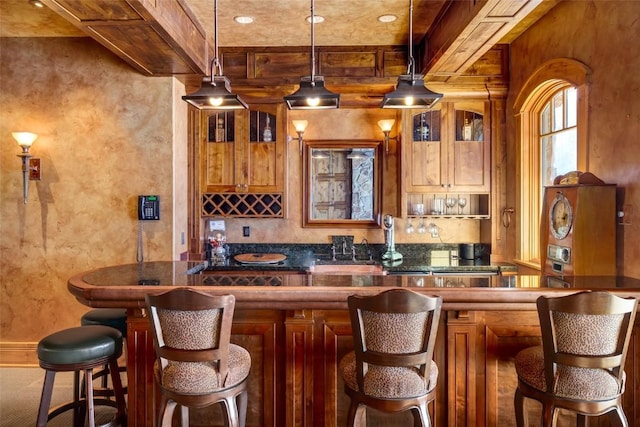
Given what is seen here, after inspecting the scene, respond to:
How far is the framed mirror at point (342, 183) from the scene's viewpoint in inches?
185

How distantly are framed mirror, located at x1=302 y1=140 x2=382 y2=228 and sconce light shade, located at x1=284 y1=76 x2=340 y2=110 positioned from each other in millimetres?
2029

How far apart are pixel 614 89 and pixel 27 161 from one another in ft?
15.7

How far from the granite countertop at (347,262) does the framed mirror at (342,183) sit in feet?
1.07

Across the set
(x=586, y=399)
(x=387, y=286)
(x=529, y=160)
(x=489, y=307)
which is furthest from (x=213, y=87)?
(x=529, y=160)

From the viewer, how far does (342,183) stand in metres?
4.71

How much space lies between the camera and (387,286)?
2125 millimetres

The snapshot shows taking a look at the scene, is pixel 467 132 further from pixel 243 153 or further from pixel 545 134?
pixel 243 153

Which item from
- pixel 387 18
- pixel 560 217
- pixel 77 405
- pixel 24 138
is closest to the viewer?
pixel 77 405

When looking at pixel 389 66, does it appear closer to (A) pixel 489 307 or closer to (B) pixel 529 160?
(B) pixel 529 160

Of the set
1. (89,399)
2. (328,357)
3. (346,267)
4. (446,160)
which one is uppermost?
(446,160)

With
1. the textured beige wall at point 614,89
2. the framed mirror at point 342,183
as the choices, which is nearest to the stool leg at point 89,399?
the framed mirror at point 342,183

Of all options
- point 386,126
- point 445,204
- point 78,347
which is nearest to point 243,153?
point 386,126

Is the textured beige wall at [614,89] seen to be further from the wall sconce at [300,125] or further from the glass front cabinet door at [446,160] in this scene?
the wall sconce at [300,125]

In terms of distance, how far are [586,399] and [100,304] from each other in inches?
92.0
